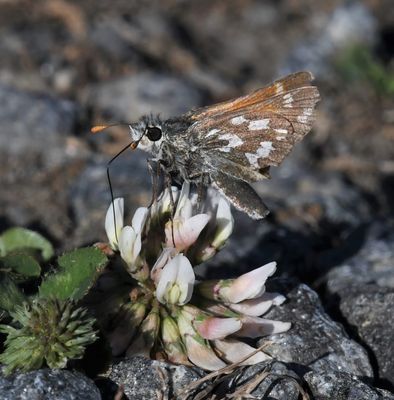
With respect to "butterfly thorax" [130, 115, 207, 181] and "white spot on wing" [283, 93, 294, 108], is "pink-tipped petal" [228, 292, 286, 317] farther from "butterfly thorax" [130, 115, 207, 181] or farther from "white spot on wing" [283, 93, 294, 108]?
"white spot on wing" [283, 93, 294, 108]

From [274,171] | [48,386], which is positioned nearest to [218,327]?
[48,386]

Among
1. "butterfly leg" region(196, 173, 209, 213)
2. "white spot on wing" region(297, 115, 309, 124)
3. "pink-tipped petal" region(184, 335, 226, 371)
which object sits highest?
"white spot on wing" region(297, 115, 309, 124)

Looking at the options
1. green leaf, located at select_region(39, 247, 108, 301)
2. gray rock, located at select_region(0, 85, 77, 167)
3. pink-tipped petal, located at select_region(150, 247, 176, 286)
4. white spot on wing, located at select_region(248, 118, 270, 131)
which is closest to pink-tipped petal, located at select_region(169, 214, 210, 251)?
pink-tipped petal, located at select_region(150, 247, 176, 286)

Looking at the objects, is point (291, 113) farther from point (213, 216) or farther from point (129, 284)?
point (129, 284)

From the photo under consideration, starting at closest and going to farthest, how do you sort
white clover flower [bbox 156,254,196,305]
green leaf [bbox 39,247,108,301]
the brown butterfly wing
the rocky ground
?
1. white clover flower [bbox 156,254,196,305]
2. green leaf [bbox 39,247,108,301]
3. the rocky ground
4. the brown butterfly wing

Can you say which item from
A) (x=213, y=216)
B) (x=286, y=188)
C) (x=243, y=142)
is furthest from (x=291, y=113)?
(x=286, y=188)

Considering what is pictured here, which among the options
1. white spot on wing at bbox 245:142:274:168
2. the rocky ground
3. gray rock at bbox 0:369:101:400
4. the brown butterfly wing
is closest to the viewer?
gray rock at bbox 0:369:101:400

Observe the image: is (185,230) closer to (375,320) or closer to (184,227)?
(184,227)
